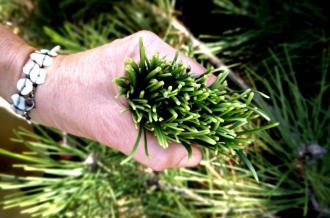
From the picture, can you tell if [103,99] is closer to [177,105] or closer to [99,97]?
[99,97]

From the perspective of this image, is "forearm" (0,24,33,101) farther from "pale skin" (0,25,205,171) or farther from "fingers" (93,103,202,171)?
"fingers" (93,103,202,171)

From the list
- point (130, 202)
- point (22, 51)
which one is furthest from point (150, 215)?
point (22, 51)

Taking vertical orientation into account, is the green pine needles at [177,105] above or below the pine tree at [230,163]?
above

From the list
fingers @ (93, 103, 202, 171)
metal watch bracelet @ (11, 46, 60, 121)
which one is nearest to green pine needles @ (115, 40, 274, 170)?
fingers @ (93, 103, 202, 171)

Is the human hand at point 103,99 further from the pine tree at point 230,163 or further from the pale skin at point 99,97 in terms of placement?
the pine tree at point 230,163

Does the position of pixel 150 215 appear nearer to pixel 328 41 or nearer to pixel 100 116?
pixel 100 116

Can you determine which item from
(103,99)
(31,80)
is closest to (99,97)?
(103,99)

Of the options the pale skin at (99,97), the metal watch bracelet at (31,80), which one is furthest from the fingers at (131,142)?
the metal watch bracelet at (31,80)

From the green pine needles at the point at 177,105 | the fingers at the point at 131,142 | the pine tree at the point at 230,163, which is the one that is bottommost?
the pine tree at the point at 230,163
